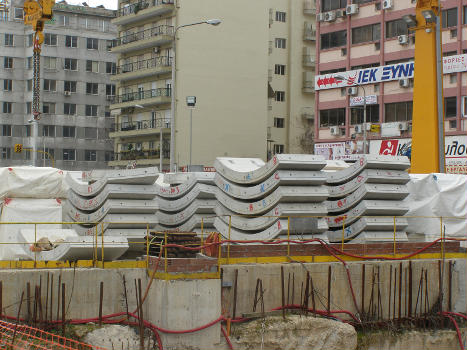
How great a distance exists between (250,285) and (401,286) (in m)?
4.93

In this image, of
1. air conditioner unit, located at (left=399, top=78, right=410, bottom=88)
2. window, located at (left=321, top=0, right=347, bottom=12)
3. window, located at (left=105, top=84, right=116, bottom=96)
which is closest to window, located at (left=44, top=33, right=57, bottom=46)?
window, located at (left=105, top=84, right=116, bottom=96)

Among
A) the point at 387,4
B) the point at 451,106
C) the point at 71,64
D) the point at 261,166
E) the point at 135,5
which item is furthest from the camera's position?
the point at 71,64

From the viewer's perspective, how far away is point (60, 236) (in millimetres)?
19781

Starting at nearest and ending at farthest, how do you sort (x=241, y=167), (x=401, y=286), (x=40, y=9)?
(x=401, y=286), (x=241, y=167), (x=40, y=9)

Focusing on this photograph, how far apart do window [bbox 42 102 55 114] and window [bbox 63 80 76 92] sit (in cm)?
231

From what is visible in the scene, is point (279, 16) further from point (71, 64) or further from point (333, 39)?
point (71, 64)

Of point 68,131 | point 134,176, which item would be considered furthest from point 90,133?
point 134,176

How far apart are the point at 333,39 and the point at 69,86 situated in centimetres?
3482

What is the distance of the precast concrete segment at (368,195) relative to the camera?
74.8 feet

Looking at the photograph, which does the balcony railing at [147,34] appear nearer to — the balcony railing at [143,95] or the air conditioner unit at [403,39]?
the balcony railing at [143,95]

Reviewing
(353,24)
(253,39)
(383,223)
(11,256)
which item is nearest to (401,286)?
(383,223)

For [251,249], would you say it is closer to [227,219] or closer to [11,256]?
[227,219]

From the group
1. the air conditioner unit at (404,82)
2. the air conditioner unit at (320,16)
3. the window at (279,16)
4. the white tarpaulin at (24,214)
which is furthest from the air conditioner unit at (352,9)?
the white tarpaulin at (24,214)

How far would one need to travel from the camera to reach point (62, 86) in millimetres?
82875
